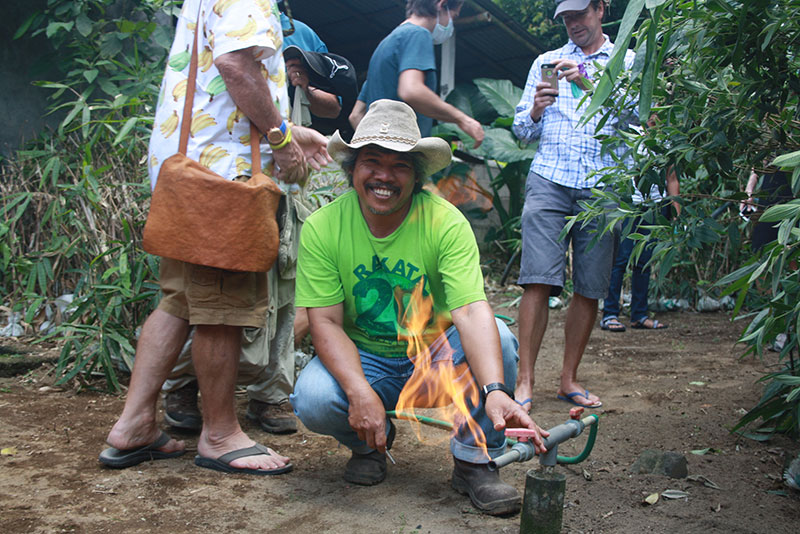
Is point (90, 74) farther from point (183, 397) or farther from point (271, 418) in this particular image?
point (271, 418)

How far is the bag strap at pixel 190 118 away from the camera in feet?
9.18

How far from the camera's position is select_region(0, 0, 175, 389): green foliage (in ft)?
12.8

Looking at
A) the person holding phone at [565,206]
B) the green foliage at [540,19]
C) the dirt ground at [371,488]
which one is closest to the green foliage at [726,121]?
the dirt ground at [371,488]

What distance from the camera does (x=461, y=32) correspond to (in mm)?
10461

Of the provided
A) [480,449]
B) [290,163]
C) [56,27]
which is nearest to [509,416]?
[480,449]

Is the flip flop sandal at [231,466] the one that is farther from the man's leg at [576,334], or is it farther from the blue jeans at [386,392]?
the man's leg at [576,334]

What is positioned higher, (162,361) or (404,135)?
(404,135)

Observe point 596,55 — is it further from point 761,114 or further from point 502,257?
point 502,257

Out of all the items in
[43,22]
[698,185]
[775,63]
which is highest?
[43,22]

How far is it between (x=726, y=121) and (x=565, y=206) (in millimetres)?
1624

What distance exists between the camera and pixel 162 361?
9.29 feet

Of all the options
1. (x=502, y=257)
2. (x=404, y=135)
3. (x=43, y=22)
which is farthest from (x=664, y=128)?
(x=502, y=257)

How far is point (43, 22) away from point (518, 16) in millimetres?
9585

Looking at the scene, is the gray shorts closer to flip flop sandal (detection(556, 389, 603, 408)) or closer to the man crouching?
flip flop sandal (detection(556, 389, 603, 408))
